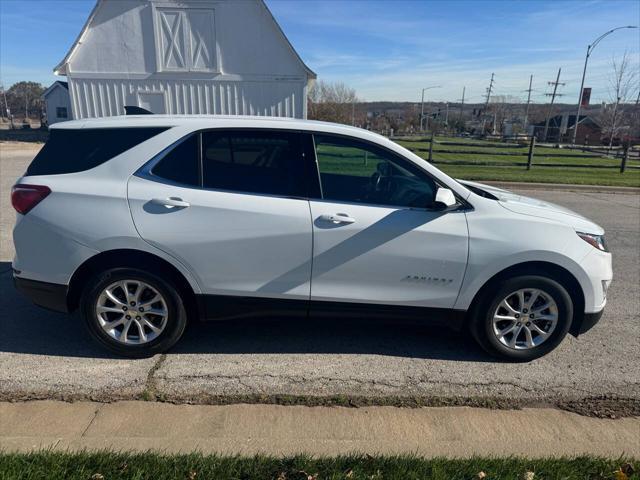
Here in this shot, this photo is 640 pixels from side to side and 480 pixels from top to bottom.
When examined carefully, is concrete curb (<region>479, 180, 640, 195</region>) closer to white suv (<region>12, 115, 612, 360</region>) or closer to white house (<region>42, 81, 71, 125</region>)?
white suv (<region>12, 115, 612, 360</region>)

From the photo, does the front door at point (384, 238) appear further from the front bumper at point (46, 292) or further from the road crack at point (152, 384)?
the front bumper at point (46, 292)

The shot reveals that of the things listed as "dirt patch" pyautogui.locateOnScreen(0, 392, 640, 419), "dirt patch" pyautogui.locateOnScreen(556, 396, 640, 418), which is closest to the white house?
"dirt patch" pyautogui.locateOnScreen(0, 392, 640, 419)

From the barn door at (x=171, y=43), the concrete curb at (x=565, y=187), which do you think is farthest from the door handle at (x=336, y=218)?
the barn door at (x=171, y=43)

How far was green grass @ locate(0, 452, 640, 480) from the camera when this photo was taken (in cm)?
222

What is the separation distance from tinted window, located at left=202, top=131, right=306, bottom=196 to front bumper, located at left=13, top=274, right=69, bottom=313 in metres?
1.34

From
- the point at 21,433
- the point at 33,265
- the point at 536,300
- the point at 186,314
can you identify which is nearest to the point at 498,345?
the point at 536,300

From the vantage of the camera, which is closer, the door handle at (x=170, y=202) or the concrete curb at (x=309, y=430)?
the concrete curb at (x=309, y=430)

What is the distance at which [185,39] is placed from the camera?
18141mm

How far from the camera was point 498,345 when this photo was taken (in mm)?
3484

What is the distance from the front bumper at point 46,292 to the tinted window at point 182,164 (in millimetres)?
1120

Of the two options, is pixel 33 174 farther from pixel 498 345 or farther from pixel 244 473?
pixel 498 345

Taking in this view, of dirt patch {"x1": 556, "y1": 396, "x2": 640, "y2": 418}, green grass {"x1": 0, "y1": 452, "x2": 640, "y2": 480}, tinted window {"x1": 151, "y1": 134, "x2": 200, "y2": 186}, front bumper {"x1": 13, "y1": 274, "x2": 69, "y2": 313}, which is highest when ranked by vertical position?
tinted window {"x1": 151, "y1": 134, "x2": 200, "y2": 186}

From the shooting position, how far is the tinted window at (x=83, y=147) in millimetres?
3326

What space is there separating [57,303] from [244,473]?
2.05 m
